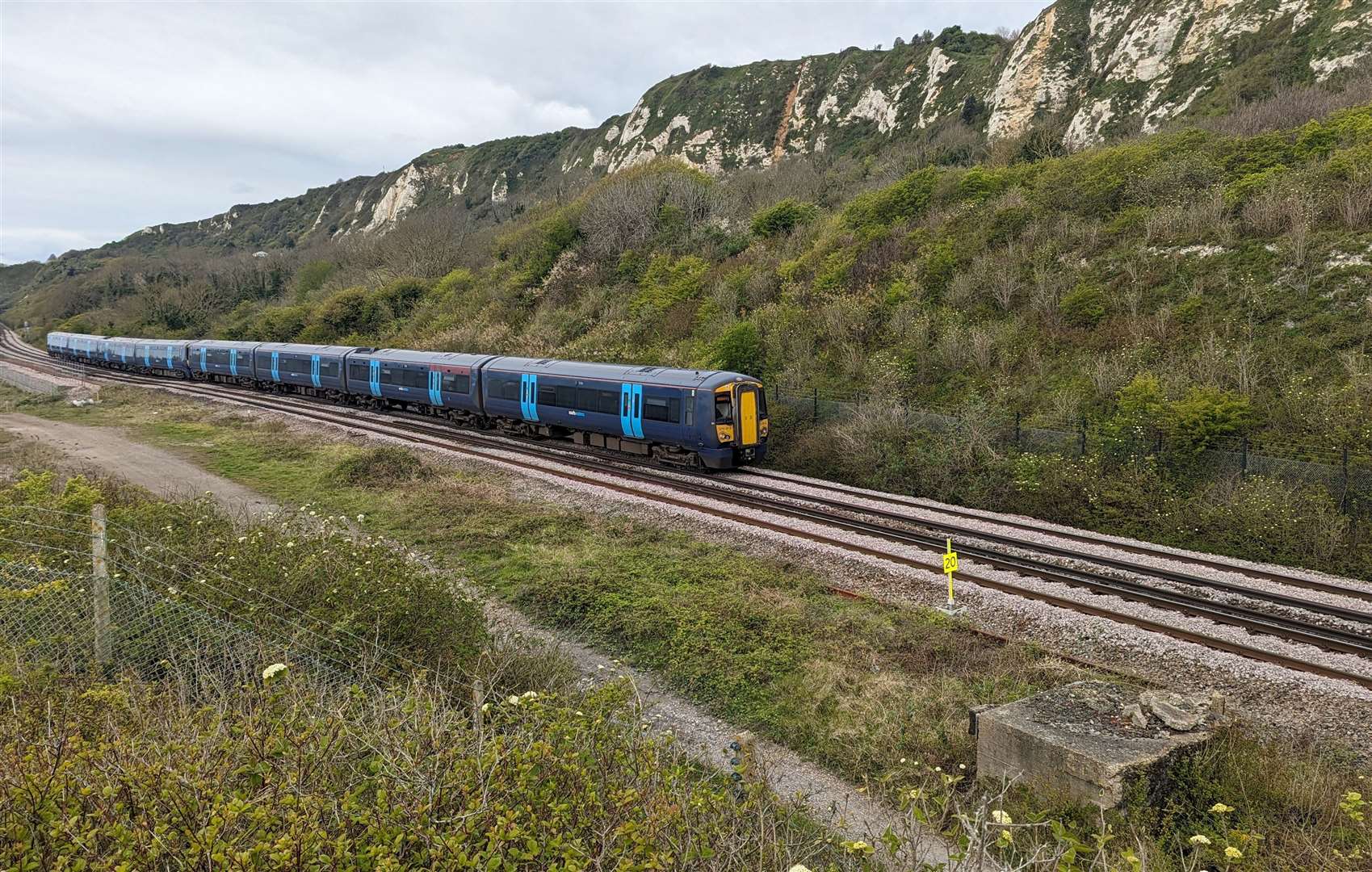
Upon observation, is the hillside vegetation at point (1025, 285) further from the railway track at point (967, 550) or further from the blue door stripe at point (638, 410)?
the blue door stripe at point (638, 410)

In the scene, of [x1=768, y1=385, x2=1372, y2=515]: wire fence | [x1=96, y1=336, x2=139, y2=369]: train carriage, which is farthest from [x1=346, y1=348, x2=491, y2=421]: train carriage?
[x1=96, y1=336, x2=139, y2=369]: train carriage

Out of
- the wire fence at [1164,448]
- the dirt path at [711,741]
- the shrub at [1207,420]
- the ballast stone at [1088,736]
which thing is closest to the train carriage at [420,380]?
the dirt path at [711,741]

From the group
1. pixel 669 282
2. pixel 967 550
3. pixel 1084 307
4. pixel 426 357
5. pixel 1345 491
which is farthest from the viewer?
pixel 669 282

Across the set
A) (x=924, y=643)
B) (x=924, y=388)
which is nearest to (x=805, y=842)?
(x=924, y=643)

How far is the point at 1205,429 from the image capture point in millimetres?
16156

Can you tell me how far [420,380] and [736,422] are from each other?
15469 millimetres

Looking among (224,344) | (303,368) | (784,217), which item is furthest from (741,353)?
(224,344)

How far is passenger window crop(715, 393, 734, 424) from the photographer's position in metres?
19.3

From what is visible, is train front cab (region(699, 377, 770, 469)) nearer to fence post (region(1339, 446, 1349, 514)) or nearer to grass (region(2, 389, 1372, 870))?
grass (region(2, 389, 1372, 870))

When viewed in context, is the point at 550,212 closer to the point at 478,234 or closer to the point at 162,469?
the point at 478,234

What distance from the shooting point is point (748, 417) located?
2005cm

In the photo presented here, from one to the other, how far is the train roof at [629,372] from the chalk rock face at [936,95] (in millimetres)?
32446

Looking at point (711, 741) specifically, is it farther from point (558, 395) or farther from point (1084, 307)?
point (1084, 307)

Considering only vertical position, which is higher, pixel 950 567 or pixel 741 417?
pixel 741 417
